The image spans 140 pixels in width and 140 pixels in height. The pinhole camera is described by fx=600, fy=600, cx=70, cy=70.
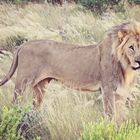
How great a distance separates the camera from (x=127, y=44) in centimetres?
621

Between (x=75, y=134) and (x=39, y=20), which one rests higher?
(x=75, y=134)

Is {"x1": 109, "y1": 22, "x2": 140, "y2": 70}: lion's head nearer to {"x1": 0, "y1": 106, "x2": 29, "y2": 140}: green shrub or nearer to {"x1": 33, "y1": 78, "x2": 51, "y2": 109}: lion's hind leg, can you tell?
{"x1": 33, "y1": 78, "x2": 51, "y2": 109}: lion's hind leg

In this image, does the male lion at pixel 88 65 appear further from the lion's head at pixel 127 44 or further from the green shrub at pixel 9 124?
the green shrub at pixel 9 124

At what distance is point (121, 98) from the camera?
6.40m

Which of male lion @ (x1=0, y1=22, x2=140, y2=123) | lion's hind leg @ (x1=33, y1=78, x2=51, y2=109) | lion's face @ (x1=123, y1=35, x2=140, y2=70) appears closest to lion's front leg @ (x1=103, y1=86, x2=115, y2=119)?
male lion @ (x1=0, y1=22, x2=140, y2=123)

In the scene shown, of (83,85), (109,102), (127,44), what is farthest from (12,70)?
(127,44)

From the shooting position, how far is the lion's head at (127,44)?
241 inches

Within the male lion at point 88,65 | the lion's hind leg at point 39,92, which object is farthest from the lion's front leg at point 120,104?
the lion's hind leg at point 39,92

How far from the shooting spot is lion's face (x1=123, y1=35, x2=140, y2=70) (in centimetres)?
609

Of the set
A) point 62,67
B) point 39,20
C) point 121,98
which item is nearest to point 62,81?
point 62,67

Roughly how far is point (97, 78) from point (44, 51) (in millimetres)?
738

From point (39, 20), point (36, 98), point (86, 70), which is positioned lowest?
point (39, 20)

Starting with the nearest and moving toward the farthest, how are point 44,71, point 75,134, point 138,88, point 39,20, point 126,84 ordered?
point 75,134, point 126,84, point 44,71, point 138,88, point 39,20

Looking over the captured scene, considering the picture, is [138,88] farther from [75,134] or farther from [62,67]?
[75,134]
